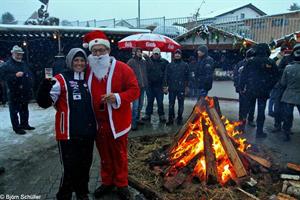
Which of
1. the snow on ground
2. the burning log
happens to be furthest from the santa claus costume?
the snow on ground

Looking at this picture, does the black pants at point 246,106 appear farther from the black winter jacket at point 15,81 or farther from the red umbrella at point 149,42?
the black winter jacket at point 15,81

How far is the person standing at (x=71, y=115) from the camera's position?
353 centimetres

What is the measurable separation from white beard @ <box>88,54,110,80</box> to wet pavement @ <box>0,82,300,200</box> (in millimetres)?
1772

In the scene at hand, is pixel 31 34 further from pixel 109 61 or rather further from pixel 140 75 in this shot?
pixel 109 61

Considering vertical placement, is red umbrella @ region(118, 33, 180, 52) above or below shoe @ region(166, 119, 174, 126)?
above

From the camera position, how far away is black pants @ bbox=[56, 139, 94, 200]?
142 inches

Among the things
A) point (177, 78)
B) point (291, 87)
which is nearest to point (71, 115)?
point (177, 78)

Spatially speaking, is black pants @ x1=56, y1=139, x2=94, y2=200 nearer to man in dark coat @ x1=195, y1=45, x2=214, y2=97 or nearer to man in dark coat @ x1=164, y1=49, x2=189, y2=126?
man in dark coat @ x1=164, y1=49, x2=189, y2=126

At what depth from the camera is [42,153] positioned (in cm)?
603

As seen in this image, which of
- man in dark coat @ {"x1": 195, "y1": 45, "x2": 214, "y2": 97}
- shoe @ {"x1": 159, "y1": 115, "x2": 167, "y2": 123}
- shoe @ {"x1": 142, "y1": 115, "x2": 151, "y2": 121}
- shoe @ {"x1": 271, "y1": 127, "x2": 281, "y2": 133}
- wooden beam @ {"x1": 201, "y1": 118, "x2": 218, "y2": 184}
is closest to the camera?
wooden beam @ {"x1": 201, "y1": 118, "x2": 218, "y2": 184}

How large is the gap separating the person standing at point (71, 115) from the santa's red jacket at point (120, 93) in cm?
21

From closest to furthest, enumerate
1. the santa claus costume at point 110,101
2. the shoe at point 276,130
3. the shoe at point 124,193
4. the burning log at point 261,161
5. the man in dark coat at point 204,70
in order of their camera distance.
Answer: the santa claus costume at point 110,101 → the shoe at point 124,193 → the burning log at point 261,161 → the shoe at point 276,130 → the man in dark coat at point 204,70

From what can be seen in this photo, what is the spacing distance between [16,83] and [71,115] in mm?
4619

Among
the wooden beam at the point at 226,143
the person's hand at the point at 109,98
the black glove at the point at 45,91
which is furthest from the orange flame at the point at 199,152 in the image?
the black glove at the point at 45,91
